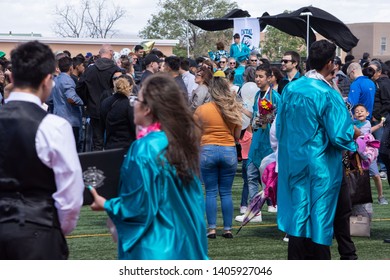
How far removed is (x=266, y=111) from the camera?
10.4 meters

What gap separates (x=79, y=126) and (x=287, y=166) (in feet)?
26.2

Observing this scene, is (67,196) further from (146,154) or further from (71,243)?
(71,243)

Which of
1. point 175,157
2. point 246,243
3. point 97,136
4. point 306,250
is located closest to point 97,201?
point 175,157

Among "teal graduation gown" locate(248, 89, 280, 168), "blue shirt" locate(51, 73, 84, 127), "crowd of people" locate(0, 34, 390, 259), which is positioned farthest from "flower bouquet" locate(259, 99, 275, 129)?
"blue shirt" locate(51, 73, 84, 127)

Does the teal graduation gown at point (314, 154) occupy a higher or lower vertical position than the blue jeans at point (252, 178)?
higher

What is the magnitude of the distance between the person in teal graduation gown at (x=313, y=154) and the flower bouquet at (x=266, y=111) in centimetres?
320

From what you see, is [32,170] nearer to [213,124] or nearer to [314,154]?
[314,154]

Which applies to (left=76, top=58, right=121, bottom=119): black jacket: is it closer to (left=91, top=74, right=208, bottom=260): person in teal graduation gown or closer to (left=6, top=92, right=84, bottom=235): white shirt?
(left=91, top=74, right=208, bottom=260): person in teal graduation gown

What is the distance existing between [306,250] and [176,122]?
2744 millimetres

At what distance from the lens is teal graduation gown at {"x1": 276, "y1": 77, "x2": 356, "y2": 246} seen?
22.5 ft

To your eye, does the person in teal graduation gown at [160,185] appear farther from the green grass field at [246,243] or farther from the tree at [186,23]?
the tree at [186,23]

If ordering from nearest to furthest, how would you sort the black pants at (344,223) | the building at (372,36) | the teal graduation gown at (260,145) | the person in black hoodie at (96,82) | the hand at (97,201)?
the hand at (97,201), the black pants at (344,223), the teal graduation gown at (260,145), the person in black hoodie at (96,82), the building at (372,36)

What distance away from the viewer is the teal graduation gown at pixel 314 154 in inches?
271

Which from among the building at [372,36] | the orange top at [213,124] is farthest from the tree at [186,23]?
the orange top at [213,124]
